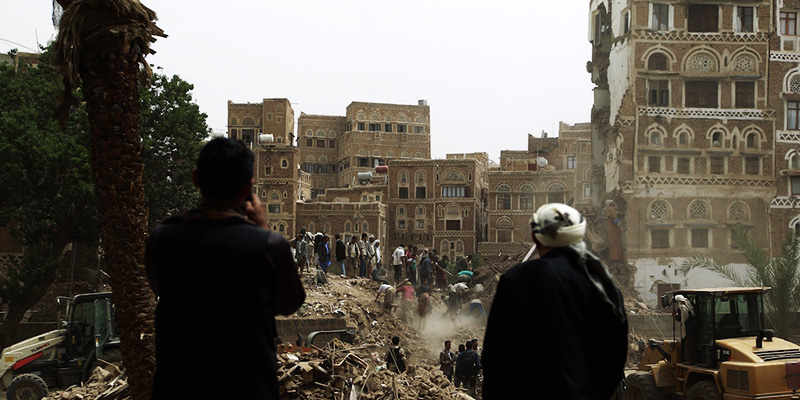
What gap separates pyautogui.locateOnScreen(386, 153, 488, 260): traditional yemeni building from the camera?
7094cm

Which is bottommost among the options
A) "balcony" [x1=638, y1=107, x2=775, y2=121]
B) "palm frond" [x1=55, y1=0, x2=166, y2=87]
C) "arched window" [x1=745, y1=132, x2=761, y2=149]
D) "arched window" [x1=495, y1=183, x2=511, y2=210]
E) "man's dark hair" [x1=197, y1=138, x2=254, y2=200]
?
"man's dark hair" [x1=197, y1=138, x2=254, y2=200]

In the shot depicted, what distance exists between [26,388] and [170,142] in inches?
642

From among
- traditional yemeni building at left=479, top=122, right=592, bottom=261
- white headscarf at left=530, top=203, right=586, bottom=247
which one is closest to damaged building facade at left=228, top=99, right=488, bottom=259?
traditional yemeni building at left=479, top=122, right=592, bottom=261

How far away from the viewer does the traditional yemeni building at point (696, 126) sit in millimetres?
43562

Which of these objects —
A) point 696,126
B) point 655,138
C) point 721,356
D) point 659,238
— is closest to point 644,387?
point 721,356

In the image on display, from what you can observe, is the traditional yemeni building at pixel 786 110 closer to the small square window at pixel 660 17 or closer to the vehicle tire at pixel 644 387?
the small square window at pixel 660 17

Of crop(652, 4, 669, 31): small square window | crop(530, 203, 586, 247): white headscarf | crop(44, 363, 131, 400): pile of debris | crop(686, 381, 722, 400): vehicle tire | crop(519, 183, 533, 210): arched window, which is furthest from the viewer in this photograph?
crop(519, 183, 533, 210): arched window

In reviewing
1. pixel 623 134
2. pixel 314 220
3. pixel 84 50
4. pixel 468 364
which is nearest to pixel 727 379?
pixel 468 364

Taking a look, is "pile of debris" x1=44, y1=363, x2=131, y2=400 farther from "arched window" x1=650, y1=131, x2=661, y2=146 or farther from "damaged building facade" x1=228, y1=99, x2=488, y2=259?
"damaged building facade" x1=228, y1=99, x2=488, y2=259

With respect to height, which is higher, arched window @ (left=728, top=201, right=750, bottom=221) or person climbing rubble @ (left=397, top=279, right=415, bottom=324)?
arched window @ (left=728, top=201, right=750, bottom=221)

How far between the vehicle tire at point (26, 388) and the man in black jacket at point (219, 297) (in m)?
15.0

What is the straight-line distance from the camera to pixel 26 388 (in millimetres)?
16906

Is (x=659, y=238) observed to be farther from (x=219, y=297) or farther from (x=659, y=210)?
(x=219, y=297)

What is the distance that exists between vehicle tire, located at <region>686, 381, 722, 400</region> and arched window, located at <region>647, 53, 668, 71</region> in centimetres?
3241
